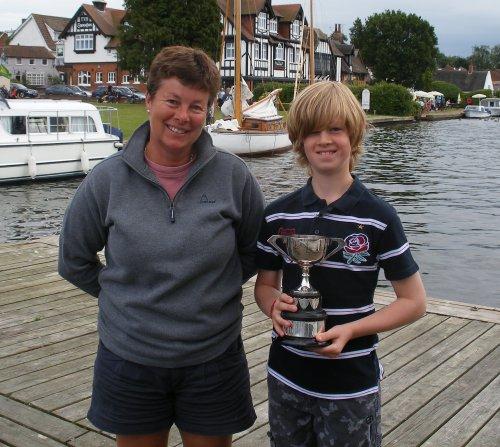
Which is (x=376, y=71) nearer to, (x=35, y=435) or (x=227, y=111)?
(x=227, y=111)

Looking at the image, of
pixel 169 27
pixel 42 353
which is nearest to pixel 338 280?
pixel 42 353

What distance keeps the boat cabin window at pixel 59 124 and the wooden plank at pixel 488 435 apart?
18.2 meters

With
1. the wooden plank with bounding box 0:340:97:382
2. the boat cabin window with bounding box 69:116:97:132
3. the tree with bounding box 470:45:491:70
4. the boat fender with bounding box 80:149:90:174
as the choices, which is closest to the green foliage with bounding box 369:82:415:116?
the boat cabin window with bounding box 69:116:97:132

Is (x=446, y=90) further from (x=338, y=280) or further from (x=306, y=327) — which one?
(x=306, y=327)

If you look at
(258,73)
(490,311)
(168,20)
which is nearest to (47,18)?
(258,73)

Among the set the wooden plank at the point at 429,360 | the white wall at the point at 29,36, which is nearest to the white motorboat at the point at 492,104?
the white wall at the point at 29,36

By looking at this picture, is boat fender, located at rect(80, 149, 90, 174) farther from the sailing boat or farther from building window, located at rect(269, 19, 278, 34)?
building window, located at rect(269, 19, 278, 34)

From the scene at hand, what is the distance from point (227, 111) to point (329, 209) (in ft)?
102

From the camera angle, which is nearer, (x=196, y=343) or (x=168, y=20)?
(x=196, y=343)

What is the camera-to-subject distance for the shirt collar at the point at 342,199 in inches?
91.0

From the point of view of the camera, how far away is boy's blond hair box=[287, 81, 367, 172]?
2.28m

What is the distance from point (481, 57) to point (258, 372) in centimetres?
18464

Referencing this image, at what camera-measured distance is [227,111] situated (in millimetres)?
33094

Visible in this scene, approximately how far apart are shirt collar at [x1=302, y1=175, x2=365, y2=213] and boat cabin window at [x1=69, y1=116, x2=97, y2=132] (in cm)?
1926
